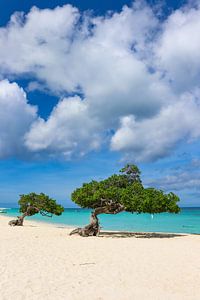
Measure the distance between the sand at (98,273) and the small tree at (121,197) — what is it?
18.7ft

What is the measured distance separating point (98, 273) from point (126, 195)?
39.1 feet

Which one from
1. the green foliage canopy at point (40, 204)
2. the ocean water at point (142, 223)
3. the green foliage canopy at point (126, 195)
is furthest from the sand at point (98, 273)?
the ocean water at point (142, 223)

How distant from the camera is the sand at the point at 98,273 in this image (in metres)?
9.84

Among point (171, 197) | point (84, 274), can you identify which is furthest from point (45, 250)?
point (171, 197)

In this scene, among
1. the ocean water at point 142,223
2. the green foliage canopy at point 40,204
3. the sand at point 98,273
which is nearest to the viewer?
the sand at point 98,273

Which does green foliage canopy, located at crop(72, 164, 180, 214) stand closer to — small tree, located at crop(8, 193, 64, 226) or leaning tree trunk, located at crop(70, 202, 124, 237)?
leaning tree trunk, located at crop(70, 202, 124, 237)

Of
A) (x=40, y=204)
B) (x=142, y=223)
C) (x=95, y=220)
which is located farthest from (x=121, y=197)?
(x=142, y=223)

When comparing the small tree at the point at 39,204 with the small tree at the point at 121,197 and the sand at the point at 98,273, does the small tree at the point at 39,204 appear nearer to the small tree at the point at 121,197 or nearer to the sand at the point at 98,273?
the small tree at the point at 121,197

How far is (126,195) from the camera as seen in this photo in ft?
78.8

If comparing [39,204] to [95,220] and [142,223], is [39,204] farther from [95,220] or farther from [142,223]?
[142,223]

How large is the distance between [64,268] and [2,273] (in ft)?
7.54

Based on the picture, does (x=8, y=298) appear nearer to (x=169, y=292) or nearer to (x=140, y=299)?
(x=140, y=299)

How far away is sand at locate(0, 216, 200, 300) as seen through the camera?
388 inches

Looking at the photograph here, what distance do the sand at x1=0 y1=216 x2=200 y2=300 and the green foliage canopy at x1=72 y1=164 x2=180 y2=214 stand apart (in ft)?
18.6
